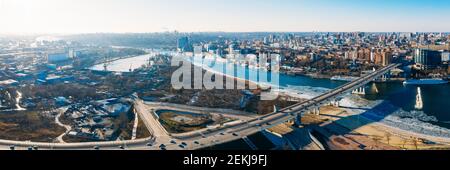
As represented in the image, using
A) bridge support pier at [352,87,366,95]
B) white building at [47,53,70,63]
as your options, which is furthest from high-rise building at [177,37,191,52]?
bridge support pier at [352,87,366,95]

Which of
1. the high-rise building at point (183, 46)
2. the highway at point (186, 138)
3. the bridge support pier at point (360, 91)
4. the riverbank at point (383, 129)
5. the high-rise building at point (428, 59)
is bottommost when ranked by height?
the riverbank at point (383, 129)

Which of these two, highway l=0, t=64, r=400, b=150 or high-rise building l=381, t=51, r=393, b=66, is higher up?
high-rise building l=381, t=51, r=393, b=66

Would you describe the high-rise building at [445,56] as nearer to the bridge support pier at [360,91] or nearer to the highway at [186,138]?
the bridge support pier at [360,91]

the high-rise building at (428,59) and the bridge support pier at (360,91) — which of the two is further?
the high-rise building at (428,59)

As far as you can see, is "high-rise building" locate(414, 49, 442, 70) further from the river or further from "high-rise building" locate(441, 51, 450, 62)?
the river

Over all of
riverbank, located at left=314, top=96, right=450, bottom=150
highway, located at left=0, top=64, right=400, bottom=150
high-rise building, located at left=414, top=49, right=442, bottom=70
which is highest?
high-rise building, located at left=414, top=49, right=442, bottom=70

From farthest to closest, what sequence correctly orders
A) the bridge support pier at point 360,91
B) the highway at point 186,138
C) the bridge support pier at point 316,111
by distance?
the bridge support pier at point 360,91 → the bridge support pier at point 316,111 → the highway at point 186,138

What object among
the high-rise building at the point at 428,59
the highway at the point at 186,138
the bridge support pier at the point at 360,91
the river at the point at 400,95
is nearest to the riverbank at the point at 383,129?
the river at the point at 400,95

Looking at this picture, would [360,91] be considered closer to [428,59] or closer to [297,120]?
[297,120]

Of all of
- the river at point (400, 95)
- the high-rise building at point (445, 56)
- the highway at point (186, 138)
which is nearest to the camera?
the highway at point (186, 138)

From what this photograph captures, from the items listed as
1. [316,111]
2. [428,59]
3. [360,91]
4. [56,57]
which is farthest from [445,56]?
Result: [56,57]

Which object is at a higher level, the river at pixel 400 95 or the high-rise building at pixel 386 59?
the high-rise building at pixel 386 59
